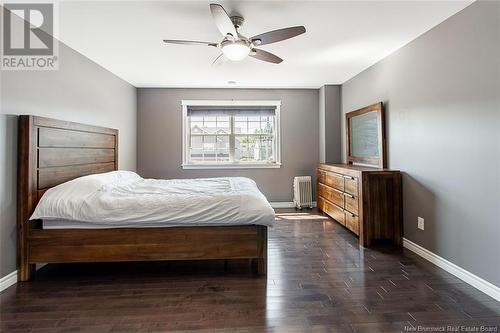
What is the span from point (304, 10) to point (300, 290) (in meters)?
2.44

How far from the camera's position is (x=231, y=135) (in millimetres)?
5691

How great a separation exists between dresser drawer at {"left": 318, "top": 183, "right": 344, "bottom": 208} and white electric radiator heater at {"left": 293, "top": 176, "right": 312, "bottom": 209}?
305 millimetres

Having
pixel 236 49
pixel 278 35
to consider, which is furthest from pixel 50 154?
pixel 278 35

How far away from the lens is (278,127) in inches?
223

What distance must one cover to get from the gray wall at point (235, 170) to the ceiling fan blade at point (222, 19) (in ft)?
10.2

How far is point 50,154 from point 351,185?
3483 millimetres

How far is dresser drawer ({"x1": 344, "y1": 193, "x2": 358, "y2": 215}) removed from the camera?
143 inches

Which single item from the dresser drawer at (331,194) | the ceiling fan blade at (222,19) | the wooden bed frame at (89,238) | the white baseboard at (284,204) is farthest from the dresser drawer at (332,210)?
the ceiling fan blade at (222,19)

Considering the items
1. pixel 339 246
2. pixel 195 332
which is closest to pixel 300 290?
pixel 195 332

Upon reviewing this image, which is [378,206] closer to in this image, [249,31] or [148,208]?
[249,31]

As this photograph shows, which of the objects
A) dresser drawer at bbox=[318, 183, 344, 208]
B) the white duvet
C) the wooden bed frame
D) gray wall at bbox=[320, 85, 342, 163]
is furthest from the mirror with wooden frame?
the wooden bed frame

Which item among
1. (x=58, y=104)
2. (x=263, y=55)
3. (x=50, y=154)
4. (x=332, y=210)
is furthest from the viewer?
(x=332, y=210)

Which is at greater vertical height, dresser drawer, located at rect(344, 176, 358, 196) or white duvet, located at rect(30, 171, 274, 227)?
dresser drawer, located at rect(344, 176, 358, 196)

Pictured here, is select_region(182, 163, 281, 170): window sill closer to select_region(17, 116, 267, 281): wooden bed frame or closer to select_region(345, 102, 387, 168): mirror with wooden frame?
select_region(345, 102, 387, 168): mirror with wooden frame
